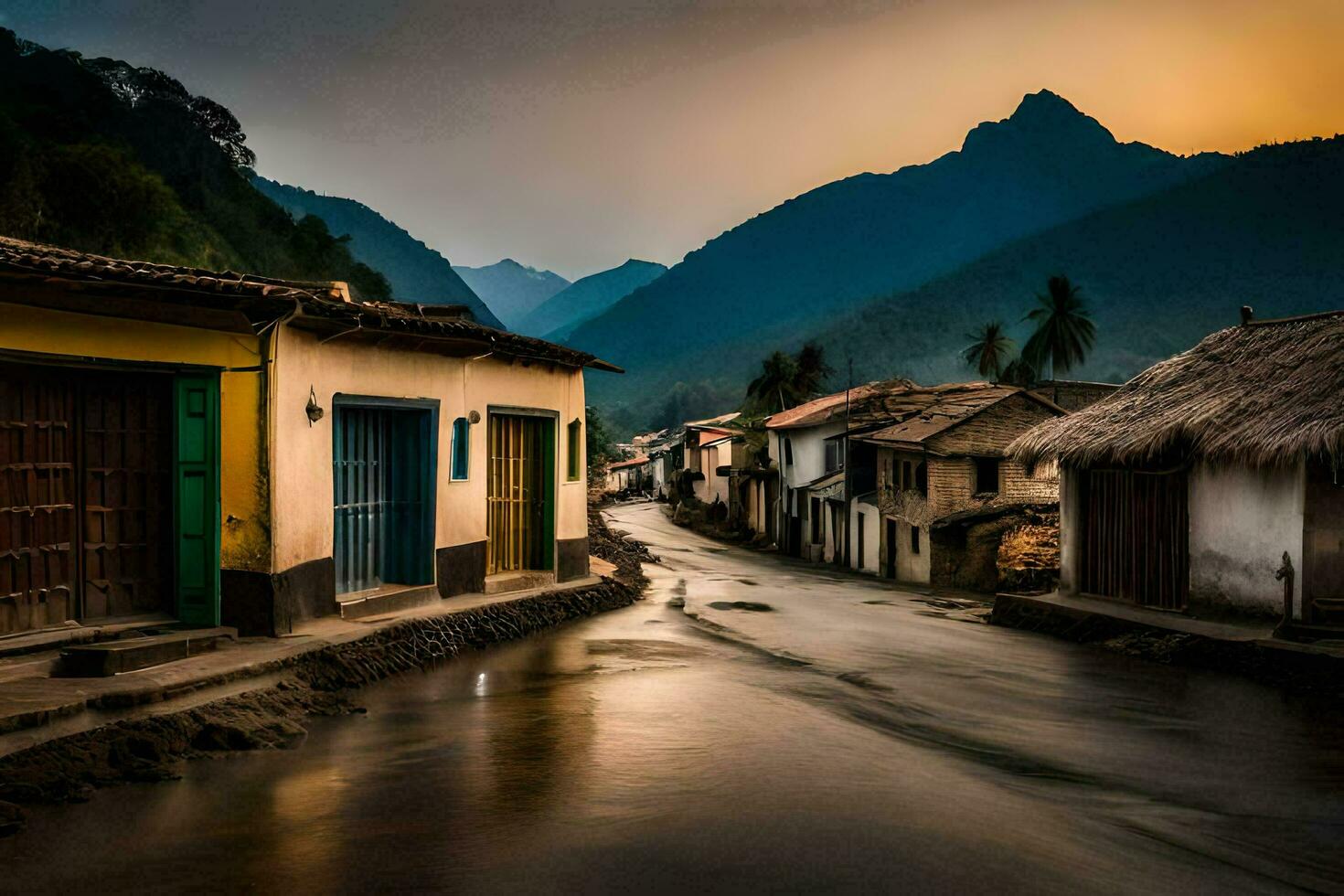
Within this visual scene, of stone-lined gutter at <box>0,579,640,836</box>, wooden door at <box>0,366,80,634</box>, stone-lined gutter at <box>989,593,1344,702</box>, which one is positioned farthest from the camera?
stone-lined gutter at <box>989,593,1344,702</box>

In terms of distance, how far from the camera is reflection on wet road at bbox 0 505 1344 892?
649 cm

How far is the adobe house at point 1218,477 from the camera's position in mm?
14344

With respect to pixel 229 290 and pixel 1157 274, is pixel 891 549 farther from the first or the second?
pixel 1157 274

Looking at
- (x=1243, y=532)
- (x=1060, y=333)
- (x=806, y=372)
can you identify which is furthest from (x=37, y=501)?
(x=1060, y=333)

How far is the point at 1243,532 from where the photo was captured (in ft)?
50.1

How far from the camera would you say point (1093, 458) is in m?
17.0

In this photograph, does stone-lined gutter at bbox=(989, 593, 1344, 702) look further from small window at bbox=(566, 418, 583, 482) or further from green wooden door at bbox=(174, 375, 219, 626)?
green wooden door at bbox=(174, 375, 219, 626)

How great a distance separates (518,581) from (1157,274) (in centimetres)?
13732

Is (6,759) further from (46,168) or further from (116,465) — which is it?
(46,168)

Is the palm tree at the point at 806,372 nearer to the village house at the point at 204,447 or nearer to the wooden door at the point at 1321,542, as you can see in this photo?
the wooden door at the point at 1321,542

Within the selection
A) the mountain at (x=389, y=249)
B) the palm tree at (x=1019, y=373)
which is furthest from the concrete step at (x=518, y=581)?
the mountain at (x=389, y=249)

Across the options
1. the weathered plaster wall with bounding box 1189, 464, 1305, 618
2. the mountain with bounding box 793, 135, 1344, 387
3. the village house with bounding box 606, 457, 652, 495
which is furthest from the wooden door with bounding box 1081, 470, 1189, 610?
the mountain with bounding box 793, 135, 1344, 387

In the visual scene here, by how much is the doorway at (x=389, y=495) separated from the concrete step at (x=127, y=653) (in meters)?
3.51

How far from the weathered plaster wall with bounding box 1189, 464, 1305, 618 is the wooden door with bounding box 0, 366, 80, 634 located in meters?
13.8
